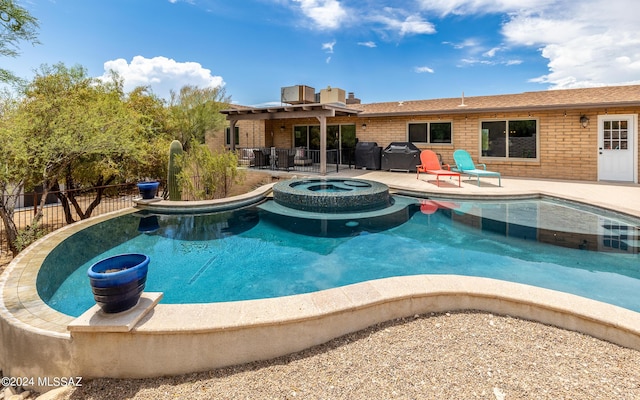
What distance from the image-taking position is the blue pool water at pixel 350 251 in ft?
14.3

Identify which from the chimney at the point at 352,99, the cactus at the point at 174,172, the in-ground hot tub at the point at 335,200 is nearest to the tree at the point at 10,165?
the cactus at the point at 174,172

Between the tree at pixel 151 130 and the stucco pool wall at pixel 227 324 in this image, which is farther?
the tree at pixel 151 130

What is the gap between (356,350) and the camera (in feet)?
9.16

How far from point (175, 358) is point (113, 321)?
0.57 m

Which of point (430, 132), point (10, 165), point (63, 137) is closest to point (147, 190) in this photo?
point (63, 137)

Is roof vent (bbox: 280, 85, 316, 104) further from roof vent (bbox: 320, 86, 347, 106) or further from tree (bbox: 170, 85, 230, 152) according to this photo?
tree (bbox: 170, 85, 230, 152)

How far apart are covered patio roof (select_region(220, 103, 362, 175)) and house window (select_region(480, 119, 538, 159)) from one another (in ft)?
17.3

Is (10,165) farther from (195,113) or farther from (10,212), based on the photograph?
(195,113)

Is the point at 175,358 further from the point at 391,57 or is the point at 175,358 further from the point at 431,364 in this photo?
the point at 391,57

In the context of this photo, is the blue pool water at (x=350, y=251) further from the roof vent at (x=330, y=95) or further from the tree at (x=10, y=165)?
the roof vent at (x=330, y=95)

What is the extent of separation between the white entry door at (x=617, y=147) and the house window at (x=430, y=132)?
4936 mm

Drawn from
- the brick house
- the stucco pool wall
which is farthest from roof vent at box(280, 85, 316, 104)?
the stucco pool wall

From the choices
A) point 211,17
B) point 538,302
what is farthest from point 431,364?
point 211,17

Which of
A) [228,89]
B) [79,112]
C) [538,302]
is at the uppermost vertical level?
[228,89]
